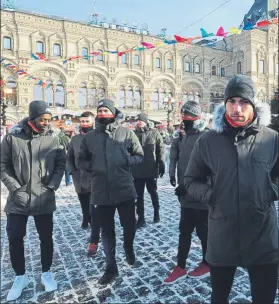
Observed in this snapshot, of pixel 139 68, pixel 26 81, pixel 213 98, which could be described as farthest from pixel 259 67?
pixel 26 81

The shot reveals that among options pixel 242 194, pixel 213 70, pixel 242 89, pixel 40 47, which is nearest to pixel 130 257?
pixel 242 194

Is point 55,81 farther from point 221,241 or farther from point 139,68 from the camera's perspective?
point 221,241

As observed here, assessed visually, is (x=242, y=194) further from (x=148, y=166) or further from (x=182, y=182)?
(x=148, y=166)

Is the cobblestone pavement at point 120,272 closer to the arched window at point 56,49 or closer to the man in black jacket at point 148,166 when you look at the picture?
the man in black jacket at point 148,166

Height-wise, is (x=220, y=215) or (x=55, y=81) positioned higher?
(x=55, y=81)

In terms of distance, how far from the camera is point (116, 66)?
28.2 m

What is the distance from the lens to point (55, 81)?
Answer: 25891mm

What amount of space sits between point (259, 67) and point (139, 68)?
1325cm

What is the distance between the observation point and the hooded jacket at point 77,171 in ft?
15.2

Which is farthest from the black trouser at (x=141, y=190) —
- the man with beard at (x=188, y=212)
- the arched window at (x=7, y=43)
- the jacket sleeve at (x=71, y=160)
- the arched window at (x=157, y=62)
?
the arched window at (x=157, y=62)

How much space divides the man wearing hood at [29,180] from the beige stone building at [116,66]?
787 inches

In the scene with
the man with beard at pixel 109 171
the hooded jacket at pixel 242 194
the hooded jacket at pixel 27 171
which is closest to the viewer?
the hooded jacket at pixel 242 194

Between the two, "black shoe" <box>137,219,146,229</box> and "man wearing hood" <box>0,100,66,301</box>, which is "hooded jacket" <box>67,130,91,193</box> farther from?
"man wearing hood" <box>0,100,66,301</box>

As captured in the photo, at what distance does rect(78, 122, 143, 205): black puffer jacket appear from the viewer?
3.24 meters
